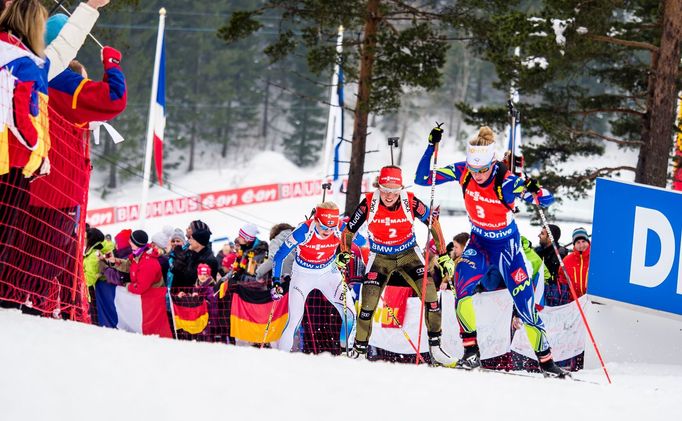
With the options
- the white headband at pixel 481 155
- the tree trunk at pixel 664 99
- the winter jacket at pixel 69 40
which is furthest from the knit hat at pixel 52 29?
A: the tree trunk at pixel 664 99

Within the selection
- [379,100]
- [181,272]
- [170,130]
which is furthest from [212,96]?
[181,272]

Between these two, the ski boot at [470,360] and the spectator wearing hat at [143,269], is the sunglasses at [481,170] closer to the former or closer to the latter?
the ski boot at [470,360]

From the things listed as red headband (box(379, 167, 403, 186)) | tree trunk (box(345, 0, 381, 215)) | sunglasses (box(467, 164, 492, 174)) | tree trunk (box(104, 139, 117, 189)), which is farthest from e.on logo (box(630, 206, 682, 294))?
tree trunk (box(104, 139, 117, 189))

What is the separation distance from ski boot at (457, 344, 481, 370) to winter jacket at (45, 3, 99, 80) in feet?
13.4

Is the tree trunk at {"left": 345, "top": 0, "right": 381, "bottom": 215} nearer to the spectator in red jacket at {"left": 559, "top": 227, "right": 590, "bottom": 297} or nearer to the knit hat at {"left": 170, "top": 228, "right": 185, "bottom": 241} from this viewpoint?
the knit hat at {"left": 170, "top": 228, "right": 185, "bottom": 241}

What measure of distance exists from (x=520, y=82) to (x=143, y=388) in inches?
509

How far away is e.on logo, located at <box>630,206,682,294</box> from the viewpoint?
327 inches

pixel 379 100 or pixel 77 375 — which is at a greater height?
pixel 379 100

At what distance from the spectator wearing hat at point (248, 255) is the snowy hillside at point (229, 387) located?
5.39 meters

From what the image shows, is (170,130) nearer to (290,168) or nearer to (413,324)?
(290,168)

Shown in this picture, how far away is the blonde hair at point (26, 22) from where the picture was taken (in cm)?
486

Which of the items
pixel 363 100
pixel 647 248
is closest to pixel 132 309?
pixel 647 248

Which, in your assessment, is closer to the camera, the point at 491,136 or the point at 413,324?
the point at 491,136

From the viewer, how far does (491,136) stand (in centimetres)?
767
